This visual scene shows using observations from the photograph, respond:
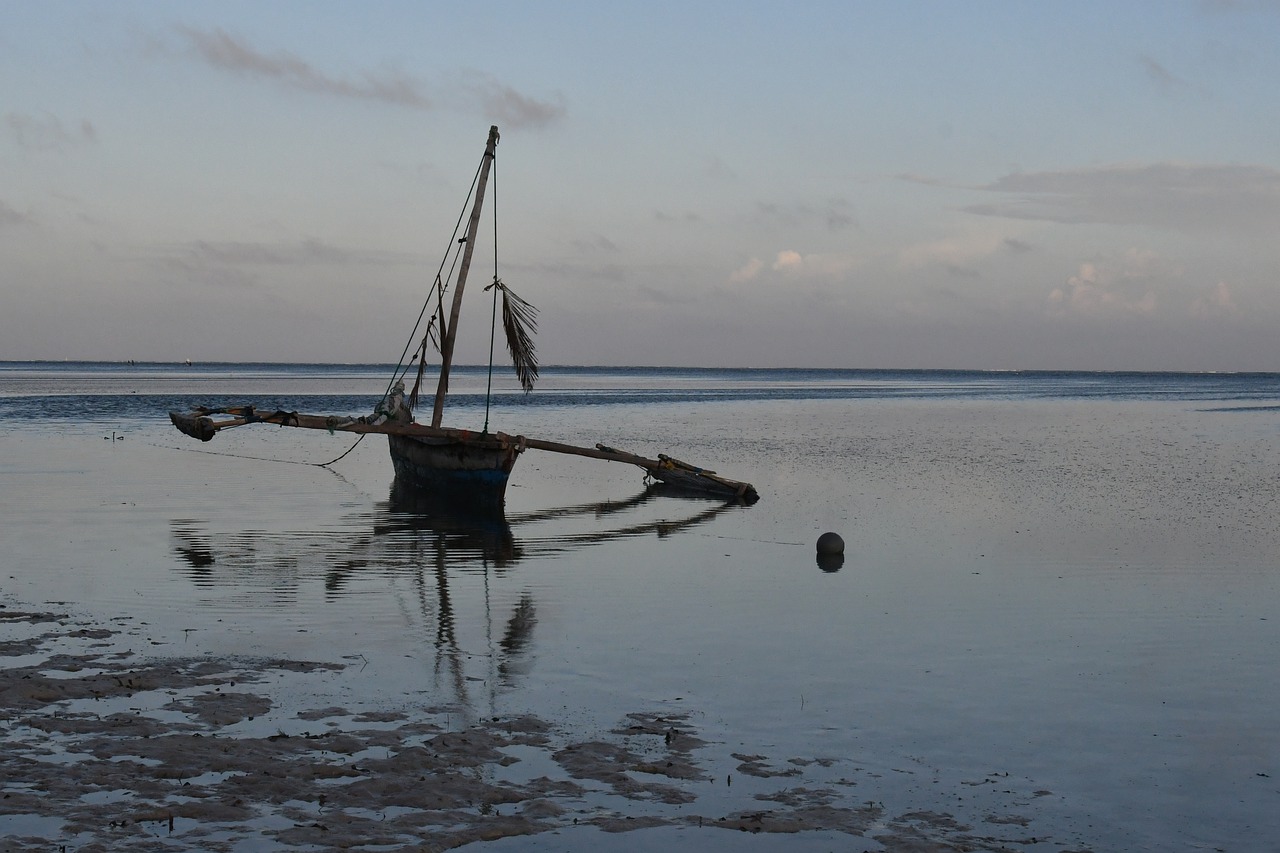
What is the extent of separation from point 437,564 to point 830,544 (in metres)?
5.70

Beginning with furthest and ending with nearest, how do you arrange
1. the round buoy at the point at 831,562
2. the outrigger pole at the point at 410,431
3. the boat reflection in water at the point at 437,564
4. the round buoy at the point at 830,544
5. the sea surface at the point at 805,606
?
the outrigger pole at the point at 410,431 → the round buoy at the point at 830,544 → the round buoy at the point at 831,562 → the boat reflection in water at the point at 437,564 → the sea surface at the point at 805,606

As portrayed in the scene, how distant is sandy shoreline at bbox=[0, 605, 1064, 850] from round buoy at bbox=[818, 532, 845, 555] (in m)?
8.79

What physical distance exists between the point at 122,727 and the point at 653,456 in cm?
2928

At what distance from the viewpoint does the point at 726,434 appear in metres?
49.9

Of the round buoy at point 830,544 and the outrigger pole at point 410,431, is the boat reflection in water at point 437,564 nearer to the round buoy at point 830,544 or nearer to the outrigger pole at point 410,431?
the outrigger pole at point 410,431

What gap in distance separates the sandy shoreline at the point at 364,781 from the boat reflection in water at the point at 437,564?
1.41 metres

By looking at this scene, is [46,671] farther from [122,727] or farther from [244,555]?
[244,555]

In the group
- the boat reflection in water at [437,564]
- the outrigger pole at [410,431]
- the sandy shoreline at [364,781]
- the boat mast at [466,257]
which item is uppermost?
the boat mast at [466,257]

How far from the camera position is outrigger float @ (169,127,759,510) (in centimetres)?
2417

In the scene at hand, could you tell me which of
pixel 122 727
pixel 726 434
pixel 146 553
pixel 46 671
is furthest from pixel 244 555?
pixel 726 434

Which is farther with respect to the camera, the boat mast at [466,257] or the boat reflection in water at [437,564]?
the boat mast at [466,257]

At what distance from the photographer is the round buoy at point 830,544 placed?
18.1 meters

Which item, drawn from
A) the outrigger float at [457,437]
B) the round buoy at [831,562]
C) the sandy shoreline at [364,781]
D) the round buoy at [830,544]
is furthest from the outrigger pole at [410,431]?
the sandy shoreline at [364,781]

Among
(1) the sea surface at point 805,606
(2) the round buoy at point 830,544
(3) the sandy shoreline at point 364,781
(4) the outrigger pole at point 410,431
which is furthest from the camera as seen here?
(4) the outrigger pole at point 410,431
